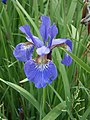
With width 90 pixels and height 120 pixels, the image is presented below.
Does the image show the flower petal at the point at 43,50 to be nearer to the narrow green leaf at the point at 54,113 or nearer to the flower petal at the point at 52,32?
the flower petal at the point at 52,32

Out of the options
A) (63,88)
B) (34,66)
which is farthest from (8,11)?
(34,66)

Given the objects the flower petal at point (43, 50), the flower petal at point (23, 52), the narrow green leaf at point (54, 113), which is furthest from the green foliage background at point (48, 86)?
the flower petal at point (43, 50)

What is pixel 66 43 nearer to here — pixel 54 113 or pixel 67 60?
pixel 67 60

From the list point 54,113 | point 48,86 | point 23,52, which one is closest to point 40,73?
point 23,52

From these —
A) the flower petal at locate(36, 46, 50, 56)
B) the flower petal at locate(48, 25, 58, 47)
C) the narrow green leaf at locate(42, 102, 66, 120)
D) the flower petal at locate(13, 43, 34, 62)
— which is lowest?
the narrow green leaf at locate(42, 102, 66, 120)

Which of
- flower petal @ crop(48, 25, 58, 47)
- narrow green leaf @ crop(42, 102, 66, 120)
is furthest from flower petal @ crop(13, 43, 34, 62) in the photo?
narrow green leaf @ crop(42, 102, 66, 120)

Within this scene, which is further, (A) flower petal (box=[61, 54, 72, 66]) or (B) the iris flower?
(A) flower petal (box=[61, 54, 72, 66])

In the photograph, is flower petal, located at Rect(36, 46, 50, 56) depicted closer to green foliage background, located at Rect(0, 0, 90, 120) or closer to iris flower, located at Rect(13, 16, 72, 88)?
iris flower, located at Rect(13, 16, 72, 88)

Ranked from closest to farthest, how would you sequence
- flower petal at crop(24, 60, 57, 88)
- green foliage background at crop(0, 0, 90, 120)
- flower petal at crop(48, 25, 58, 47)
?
flower petal at crop(24, 60, 57, 88)
flower petal at crop(48, 25, 58, 47)
green foliage background at crop(0, 0, 90, 120)
